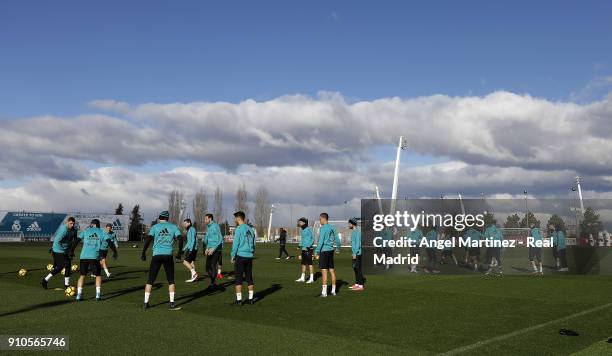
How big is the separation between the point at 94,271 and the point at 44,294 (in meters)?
2.52

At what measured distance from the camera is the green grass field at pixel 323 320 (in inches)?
313

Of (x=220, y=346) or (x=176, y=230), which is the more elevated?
(x=176, y=230)

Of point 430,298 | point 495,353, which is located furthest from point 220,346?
point 430,298

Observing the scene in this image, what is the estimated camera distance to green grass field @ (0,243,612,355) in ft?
26.1

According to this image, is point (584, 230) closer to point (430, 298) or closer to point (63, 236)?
point (430, 298)

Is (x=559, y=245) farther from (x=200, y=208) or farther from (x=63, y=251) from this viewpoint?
(x=200, y=208)

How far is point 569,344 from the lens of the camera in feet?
26.7

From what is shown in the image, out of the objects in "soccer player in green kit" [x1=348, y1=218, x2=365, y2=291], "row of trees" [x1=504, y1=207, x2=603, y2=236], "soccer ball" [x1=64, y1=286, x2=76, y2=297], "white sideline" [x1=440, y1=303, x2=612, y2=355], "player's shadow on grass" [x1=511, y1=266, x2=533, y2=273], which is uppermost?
Answer: "row of trees" [x1=504, y1=207, x2=603, y2=236]

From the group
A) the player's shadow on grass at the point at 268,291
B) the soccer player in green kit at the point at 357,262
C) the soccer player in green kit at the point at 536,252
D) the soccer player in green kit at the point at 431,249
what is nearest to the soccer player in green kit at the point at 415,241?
the soccer player in green kit at the point at 431,249

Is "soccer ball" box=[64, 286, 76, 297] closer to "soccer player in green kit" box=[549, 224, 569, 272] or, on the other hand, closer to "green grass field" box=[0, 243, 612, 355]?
"green grass field" box=[0, 243, 612, 355]

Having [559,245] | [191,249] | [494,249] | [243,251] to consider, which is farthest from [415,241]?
[243,251]

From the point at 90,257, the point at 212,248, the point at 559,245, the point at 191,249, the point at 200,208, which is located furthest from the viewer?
the point at 200,208

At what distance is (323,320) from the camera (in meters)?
10.3

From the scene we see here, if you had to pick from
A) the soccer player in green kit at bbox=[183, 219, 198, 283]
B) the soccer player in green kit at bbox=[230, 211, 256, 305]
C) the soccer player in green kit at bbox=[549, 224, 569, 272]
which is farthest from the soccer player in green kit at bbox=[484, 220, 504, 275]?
the soccer player in green kit at bbox=[230, 211, 256, 305]
